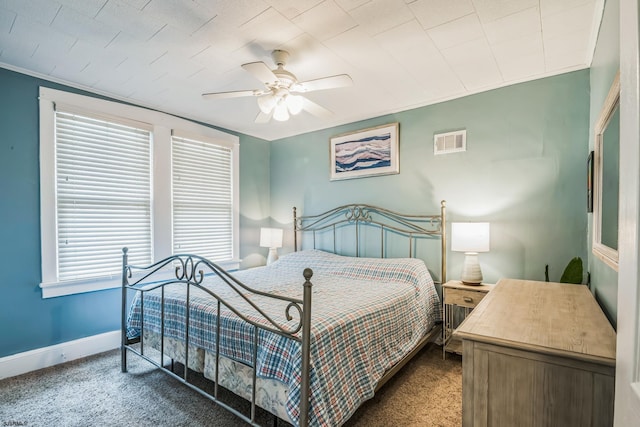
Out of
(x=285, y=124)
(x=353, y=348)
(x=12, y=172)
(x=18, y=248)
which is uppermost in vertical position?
(x=285, y=124)

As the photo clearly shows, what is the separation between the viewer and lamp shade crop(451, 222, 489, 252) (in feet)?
8.68

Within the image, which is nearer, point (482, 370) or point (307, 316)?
point (482, 370)

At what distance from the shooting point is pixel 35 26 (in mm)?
1981

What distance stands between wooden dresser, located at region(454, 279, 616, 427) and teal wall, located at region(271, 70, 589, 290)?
1336 mm

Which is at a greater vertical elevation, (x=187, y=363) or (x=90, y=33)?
(x=90, y=33)

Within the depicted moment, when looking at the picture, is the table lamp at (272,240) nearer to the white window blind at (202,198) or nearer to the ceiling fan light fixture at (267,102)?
the white window blind at (202,198)

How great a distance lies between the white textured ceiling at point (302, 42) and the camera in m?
1.81

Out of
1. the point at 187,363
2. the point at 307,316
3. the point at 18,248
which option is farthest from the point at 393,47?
the point at 18,248

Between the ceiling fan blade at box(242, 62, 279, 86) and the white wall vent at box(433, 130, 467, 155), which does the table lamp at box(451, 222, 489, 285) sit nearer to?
the white wall vent at box(433, 130, 467, 155)

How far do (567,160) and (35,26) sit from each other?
3.95 metres

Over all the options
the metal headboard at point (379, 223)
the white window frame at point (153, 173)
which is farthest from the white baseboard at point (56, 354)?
the metal headboard at point (379, 223)

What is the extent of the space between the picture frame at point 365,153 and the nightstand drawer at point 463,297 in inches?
55.5

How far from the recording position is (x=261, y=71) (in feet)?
6.52

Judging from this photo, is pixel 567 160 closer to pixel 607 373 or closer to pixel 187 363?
pixel 607 373
